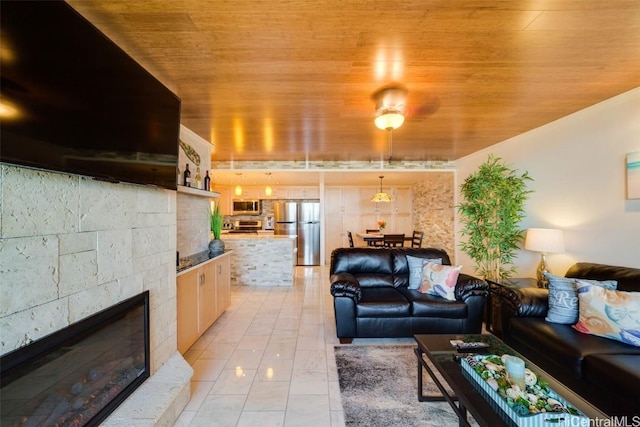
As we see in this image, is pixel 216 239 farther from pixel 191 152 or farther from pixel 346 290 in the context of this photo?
pixel 346 290

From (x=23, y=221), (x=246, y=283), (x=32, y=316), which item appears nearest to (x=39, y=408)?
(x=32, y=316)

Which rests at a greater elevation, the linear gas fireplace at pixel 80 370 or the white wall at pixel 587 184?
the white wall at pixel 587 184

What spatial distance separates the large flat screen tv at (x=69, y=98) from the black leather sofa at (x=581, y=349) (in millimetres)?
3041

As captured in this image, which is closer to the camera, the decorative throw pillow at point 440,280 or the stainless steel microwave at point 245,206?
the decorative throw pillow at point 440,280

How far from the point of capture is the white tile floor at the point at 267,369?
1813 millimetres

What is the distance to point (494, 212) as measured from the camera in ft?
11.1

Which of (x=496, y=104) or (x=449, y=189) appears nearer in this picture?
(x=496, y=104)

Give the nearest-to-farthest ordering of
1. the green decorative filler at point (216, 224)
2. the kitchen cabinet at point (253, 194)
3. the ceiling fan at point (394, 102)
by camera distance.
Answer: the ceiling fan at point (394, 102)
the green decorative filler at point (216, 224)
the kitchen cabinet at point (253, 194)

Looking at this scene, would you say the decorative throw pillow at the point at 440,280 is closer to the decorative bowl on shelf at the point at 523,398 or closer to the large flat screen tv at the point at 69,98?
the decorative bowl on shelf at the point at 523,398

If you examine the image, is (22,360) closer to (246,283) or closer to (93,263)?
(93,263)

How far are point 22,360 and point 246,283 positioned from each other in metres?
4.40

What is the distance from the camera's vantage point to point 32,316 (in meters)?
1.04

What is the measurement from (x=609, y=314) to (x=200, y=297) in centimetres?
351

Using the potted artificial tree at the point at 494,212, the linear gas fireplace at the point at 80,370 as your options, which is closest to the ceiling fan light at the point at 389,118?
the potted artificial tree at the point at 494,212
